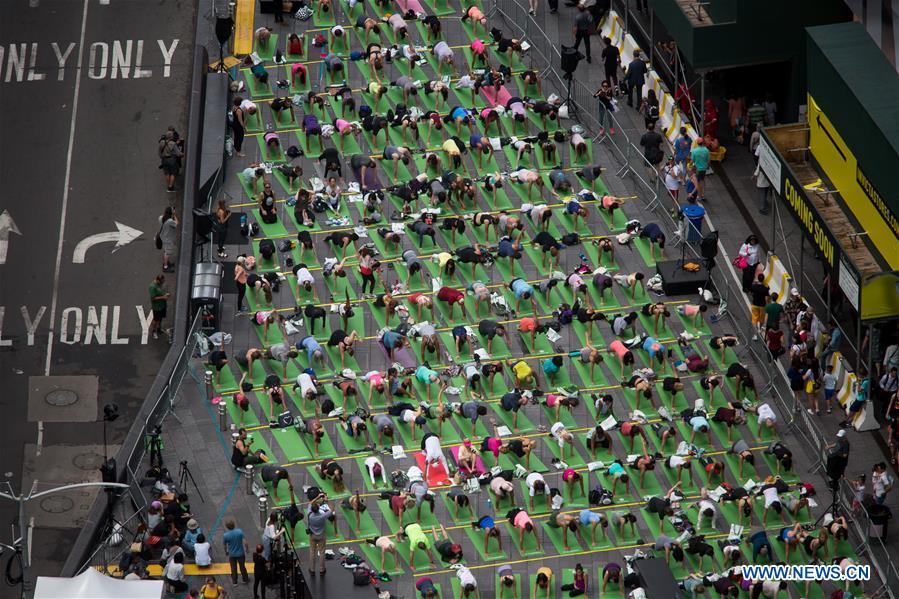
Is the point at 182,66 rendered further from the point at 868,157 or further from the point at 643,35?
the point at 868,157

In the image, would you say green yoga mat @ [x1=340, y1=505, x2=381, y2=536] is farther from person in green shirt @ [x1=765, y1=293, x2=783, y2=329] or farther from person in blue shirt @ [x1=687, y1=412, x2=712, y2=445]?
person in green shirt @ [x1=765, y1=293, x2=783, y2=329]

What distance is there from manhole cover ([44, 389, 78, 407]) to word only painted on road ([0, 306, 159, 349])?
228 cm

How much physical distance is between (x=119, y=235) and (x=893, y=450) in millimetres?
26672

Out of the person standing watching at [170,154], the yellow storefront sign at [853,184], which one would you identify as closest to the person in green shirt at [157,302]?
the person standing watching at [170,154]

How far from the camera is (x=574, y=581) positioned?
6856 cm

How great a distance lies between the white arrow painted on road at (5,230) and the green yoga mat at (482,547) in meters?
20.5

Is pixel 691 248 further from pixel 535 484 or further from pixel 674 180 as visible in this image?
pixel 535 484

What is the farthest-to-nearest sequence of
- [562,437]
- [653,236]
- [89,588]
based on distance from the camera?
[653,236] < [562,437] < [89,588]

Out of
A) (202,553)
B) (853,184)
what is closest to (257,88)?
(853,184)

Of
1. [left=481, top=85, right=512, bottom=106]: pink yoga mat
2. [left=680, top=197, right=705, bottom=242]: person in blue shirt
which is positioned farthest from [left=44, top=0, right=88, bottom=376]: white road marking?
[left=680, top=197, right=705, bottom=242]: person in blue shirt

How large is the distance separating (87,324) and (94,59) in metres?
14.9

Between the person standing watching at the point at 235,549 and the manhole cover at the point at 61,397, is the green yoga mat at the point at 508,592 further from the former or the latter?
the manhole cover at the point at 61,397

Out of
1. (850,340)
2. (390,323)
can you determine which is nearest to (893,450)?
(850,340)

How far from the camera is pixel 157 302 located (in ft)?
253
